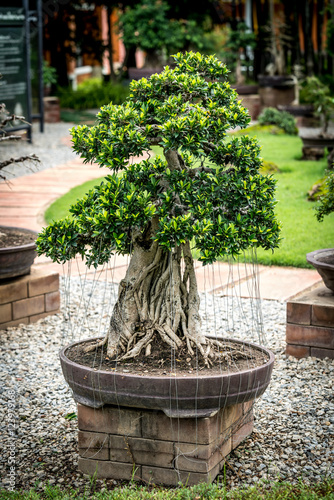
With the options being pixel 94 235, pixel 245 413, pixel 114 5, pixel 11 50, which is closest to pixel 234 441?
pixel 245 413

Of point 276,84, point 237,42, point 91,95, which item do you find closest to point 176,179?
point 276,84

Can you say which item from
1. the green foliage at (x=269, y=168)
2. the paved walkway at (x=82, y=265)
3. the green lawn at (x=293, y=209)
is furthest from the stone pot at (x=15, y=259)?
the green foliage at (x=269, y=168)

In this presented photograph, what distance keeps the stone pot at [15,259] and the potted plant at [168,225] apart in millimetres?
1538

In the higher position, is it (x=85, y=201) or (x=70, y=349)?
(x=85, y=201)

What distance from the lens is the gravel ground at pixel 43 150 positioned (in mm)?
10953

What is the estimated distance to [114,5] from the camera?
19.3m

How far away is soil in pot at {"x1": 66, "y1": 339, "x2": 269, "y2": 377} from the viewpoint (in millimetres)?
2688

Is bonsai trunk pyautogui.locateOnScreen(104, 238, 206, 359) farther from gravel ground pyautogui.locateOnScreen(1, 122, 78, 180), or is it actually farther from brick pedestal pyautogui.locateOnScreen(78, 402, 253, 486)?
gravel ground pyautogui.locateOnScreen(1, 122, 78, 180)

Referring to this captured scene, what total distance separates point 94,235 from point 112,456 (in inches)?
36.9

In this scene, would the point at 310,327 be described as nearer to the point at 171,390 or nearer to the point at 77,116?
the point at 171,390

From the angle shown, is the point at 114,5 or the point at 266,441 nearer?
the point at 266,441

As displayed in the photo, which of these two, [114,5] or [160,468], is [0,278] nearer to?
[160,468]

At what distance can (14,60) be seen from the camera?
12367 millimetres

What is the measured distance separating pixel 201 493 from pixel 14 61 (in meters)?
11.4
